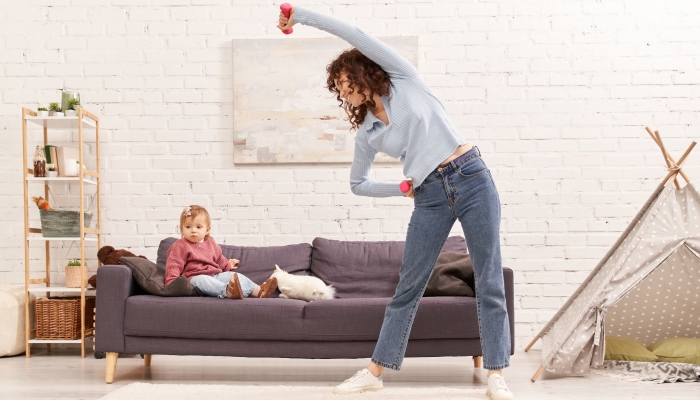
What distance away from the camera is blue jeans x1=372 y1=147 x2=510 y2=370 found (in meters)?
2.29

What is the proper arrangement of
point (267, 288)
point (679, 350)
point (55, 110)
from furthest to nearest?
point (55, 110) < point (679, 350) < point (267, 288)

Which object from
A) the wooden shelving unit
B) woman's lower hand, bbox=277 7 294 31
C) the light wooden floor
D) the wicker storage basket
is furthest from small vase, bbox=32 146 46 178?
woman's lower hand, bbox=277 7 294 31

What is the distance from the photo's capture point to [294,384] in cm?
290

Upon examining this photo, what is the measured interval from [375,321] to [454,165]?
90 cm

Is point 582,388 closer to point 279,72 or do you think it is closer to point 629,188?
point 629,188

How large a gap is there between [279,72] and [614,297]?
2.28m

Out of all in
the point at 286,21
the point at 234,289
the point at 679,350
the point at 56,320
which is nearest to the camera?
the point at 286,21

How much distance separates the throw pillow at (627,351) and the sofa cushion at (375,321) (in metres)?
0.86

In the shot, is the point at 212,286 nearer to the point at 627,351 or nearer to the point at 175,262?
the point at 175,262

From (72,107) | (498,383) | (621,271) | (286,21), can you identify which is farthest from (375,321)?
(72,107)

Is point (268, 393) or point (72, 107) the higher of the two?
point (72, 107)

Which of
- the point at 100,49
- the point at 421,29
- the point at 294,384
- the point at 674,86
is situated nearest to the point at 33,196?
the point at 100,49

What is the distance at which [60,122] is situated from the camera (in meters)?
3.92

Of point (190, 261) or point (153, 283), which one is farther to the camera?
point (190, 261)
